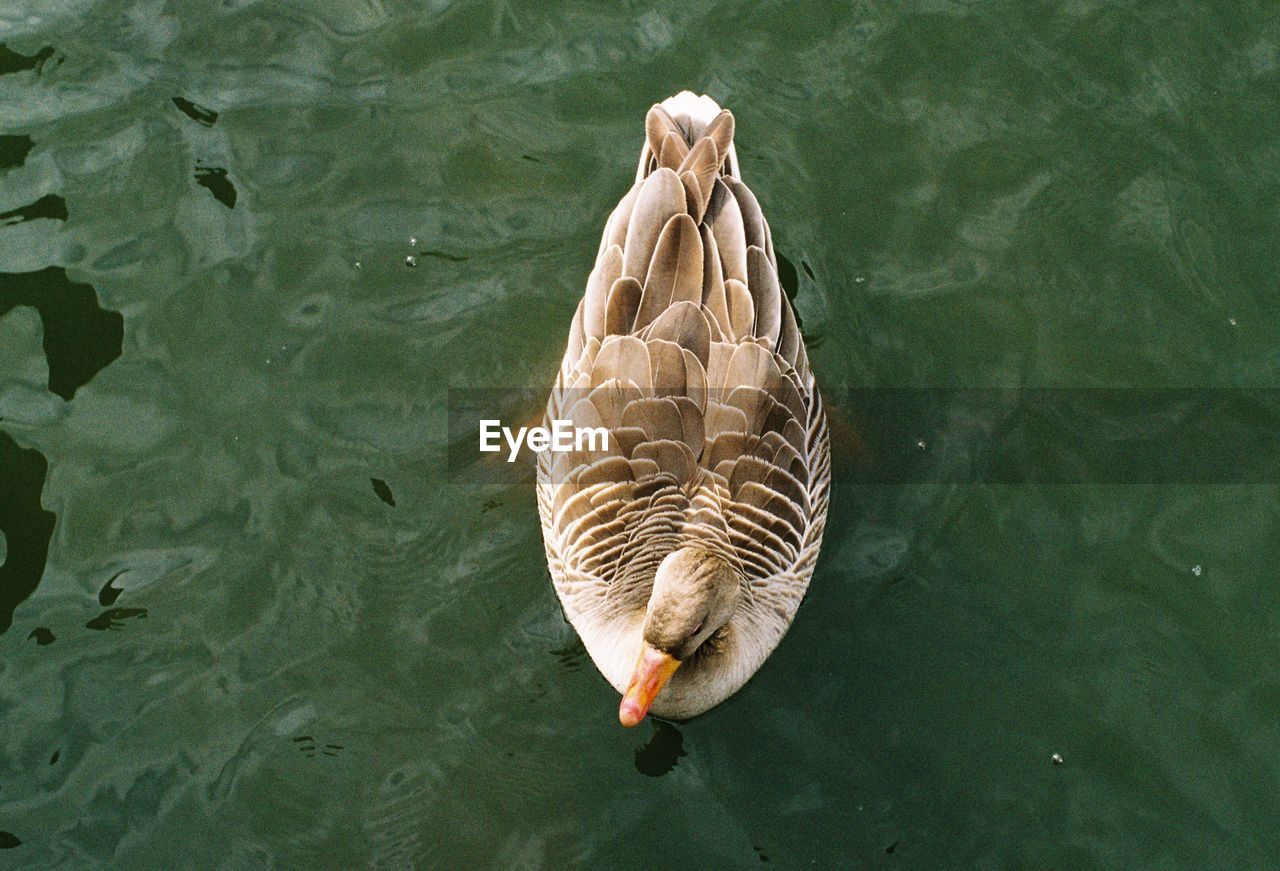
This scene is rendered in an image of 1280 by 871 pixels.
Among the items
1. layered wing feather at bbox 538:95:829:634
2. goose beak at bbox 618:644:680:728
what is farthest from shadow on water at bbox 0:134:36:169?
goose beak at bbox 618:644:680:728

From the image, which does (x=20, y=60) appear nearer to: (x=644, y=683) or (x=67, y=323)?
(x=67, y=323)

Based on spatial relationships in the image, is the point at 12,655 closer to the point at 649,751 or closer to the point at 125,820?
the point at 125,820

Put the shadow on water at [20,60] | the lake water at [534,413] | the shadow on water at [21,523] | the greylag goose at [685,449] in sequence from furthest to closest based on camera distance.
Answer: the shadow on water at [20,60] → the shadow on water at [21,523] → the lake water at [534,413] → the greylag goose at [685,449]

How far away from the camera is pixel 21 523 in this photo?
661cm

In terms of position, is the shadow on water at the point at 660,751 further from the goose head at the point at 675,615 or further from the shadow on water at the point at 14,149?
the shadow on water at the point at 14,149

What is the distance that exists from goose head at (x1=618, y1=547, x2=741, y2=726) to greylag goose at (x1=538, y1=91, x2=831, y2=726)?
0.03 meters

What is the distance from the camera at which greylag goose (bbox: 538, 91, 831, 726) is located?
5902 mm

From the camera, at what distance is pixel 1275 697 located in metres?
6.37

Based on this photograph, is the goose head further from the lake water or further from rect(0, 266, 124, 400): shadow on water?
rect(0, 266, 124, 400): shadow on water

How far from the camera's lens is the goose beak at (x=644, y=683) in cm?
548

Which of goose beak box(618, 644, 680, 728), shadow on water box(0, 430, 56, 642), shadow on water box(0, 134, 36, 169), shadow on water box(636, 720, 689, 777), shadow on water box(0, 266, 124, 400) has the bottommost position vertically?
shadow on water box(636, 720, 689, 777)

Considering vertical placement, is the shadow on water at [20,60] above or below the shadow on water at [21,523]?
above

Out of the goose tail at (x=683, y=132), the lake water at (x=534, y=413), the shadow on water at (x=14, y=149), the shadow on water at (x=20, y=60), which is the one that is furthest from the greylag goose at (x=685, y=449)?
the shadow on water at (x=20, y=60)

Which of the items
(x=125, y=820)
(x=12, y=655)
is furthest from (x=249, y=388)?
(x=125, y=820)
